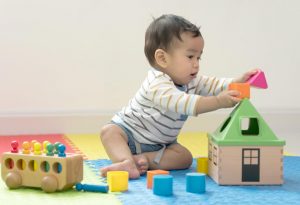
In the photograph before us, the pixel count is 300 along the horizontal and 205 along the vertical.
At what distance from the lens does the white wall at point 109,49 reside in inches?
86.4

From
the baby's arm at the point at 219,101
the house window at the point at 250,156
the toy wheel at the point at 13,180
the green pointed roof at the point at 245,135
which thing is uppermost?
the baby's arm at the point at 219,101

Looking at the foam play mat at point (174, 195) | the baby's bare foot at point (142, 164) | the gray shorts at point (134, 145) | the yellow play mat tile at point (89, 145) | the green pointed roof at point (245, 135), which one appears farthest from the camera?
the yellow play mat tile at point (89, 145)

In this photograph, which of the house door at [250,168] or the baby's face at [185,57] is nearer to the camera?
the house door at [250,168]

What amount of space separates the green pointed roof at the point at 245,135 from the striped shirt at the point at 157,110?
148mm

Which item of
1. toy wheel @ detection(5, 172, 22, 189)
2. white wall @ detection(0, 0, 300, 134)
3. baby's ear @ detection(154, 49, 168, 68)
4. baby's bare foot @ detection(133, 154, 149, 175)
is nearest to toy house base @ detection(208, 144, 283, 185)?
baby's bare foot @ detection(133, 154, 149, 175)

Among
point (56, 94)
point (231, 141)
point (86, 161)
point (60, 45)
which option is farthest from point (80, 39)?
point (231, 141)

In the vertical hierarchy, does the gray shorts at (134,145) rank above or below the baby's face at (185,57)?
below

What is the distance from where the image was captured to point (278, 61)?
7.95 feet

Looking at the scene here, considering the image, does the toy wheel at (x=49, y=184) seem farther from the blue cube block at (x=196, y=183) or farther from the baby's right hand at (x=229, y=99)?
the baby's right hand at (x=229, y=99)

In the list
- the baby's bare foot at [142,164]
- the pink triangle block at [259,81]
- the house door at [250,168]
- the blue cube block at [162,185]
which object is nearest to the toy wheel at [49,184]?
the blue cube block at [162,185]

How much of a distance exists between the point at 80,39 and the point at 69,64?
4.0 inches

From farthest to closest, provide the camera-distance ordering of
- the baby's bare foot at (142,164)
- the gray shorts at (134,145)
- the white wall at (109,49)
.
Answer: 1. the white wall at (109,49)
2. the gray shorts at (134,145)
3. the baby's bare foot at (142,164)

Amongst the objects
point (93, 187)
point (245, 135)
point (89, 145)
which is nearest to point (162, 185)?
point (93, 187)

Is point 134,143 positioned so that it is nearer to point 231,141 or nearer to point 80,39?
point 231,141
